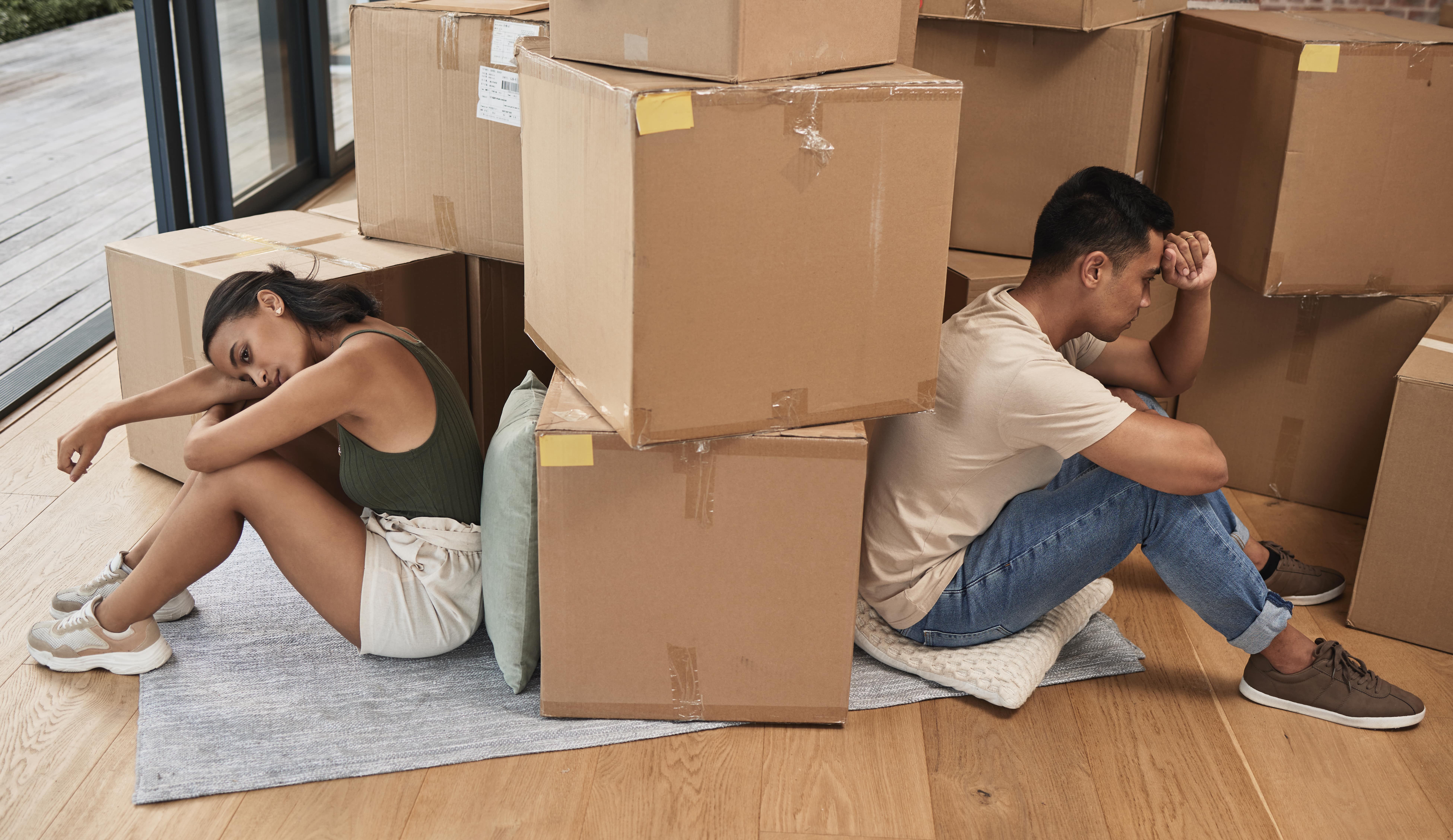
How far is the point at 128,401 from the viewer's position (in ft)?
6.00

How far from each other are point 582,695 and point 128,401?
89 centimetres

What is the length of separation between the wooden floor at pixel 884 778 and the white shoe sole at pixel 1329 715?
0.04 feet

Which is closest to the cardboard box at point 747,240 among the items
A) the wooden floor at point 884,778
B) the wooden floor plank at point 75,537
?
the wooden floor at point 884,778

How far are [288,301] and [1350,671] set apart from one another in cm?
172

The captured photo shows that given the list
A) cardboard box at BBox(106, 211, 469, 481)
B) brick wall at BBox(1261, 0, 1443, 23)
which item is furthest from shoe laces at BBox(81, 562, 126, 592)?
brick wall at BBox(1261, 0, 1443, 23)

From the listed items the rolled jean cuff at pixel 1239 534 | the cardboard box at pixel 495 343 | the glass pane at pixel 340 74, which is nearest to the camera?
the rolled jean cuff at pixel 1239 534

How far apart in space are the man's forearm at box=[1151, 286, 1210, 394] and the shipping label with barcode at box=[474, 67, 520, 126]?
1.14m

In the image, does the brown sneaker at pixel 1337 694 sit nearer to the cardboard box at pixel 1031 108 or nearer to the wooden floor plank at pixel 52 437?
the cardboard box at pixel 1031 108

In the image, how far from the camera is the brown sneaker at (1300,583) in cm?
207

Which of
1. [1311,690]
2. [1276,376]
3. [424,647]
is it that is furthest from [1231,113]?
[424,647]

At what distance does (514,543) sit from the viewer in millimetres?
1642

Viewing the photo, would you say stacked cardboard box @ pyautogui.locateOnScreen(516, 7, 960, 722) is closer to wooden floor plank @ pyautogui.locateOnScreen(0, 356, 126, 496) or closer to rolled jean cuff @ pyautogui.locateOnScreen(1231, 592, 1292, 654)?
rolled jean cuff @ pyautogui.locateOnScreen(1231, 592, 1292, 654)

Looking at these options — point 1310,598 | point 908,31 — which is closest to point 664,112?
point 908,31

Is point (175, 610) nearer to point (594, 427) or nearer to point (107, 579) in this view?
→ point (107, 579)
